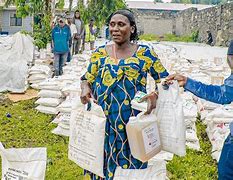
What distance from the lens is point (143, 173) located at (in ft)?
8.23

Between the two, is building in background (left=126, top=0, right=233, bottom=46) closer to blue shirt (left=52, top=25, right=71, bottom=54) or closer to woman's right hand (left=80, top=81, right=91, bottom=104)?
blue shirt (left=52, top=25, right=71, bottom=54)

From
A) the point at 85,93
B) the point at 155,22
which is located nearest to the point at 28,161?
the point at 85,93

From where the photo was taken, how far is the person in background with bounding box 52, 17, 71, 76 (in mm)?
8258

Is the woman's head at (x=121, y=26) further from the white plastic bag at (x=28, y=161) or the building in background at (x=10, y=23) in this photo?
the building in background at (x=10, y=23)

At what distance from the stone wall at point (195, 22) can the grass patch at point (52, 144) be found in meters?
13.7

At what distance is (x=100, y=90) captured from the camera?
2693 millimetres

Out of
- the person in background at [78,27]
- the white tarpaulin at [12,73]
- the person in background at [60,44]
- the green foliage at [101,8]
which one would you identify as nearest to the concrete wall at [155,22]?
the green foliage at [101,8]

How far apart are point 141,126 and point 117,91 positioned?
29 cm

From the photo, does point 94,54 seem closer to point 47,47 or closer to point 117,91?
point 117,91

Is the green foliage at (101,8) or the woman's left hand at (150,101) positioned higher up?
the green foliage at (101,8)

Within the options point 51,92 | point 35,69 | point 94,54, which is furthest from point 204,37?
point 94,54

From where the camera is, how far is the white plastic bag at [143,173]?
8.20 ft

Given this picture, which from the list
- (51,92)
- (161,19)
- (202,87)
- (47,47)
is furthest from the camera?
(161,19)

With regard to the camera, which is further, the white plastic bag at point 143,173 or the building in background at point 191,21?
the building in background at point 191,21
